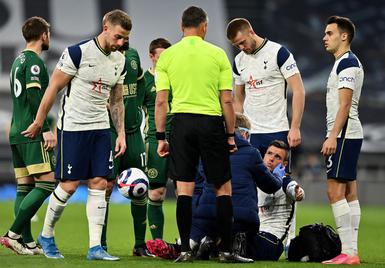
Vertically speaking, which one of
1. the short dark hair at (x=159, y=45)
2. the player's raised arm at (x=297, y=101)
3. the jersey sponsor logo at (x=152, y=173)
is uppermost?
the short dark hair at (x=159, y=45)

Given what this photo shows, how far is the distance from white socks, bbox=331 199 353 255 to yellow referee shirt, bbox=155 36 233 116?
150cm

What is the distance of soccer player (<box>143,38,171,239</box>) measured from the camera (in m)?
10.4

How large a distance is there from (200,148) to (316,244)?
1.53 m

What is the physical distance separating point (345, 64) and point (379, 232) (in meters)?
6.31

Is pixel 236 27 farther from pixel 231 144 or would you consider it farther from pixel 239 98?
pixel 231 144

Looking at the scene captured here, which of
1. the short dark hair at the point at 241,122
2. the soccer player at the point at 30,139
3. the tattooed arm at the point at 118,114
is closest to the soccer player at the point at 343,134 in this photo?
the short dark hair at the point at 241,122

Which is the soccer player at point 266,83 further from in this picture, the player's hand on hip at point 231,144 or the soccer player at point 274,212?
the player's hand on hip at point 231,144

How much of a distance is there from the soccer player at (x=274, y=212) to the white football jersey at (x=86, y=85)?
174 centimetres

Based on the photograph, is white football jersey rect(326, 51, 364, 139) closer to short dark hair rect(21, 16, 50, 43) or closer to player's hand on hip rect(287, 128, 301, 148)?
player's hand on hip rect(287, 128, 301, 148)

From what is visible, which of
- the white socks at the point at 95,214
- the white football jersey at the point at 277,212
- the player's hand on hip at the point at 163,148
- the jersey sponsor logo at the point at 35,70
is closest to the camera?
the player's hand on hip at the point at 163,148

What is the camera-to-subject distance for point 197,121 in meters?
8.44

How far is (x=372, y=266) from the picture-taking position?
862 centimetres

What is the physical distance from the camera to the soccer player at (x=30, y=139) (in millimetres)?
9445

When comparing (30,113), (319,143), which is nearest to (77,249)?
(30,113)
